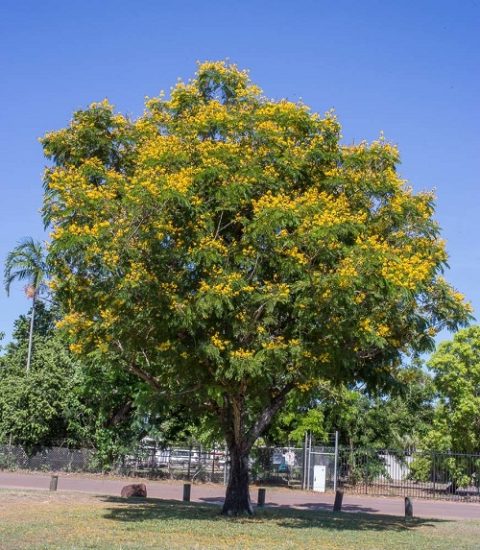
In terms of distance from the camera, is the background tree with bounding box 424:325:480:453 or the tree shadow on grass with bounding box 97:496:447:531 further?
the background tree with bounding box 424:325:480:453

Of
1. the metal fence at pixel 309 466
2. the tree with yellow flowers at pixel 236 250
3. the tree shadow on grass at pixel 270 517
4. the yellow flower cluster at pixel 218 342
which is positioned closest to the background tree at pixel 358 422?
the metal fence at pixel 309 466

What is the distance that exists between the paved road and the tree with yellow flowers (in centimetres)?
951

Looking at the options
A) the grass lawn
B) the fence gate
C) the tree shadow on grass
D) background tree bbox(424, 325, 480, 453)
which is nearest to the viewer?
the grass lawn

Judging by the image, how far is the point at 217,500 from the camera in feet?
96.1

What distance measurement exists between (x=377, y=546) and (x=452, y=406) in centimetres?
A: 2734

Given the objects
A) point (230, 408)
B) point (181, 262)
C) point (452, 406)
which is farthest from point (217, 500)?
point (452, 406)

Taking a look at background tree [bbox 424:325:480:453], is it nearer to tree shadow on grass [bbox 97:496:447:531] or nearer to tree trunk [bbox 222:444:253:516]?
tree shadow on grass [bbox 97:496:447:531]

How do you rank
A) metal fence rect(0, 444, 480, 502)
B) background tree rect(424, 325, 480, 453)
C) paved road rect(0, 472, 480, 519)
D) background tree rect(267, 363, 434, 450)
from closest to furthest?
paved road rect(0, 472, 480, 519), metal fence rect(0, 444, 480, 502), background tree rect(267, 363, 434, 450), background tree rect(424, 325, 480, 453)

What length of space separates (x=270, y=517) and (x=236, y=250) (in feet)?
25.1

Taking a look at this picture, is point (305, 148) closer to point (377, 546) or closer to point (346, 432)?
point (377, 546)

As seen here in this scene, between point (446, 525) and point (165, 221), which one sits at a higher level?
point (165, 221)

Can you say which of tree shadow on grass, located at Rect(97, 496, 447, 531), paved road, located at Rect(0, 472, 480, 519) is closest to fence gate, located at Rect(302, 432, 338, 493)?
paved road, located at Rect(0, 472, 480, 519)

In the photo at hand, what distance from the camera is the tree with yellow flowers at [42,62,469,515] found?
1725cm

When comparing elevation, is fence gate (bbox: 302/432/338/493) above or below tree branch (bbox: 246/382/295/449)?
below
